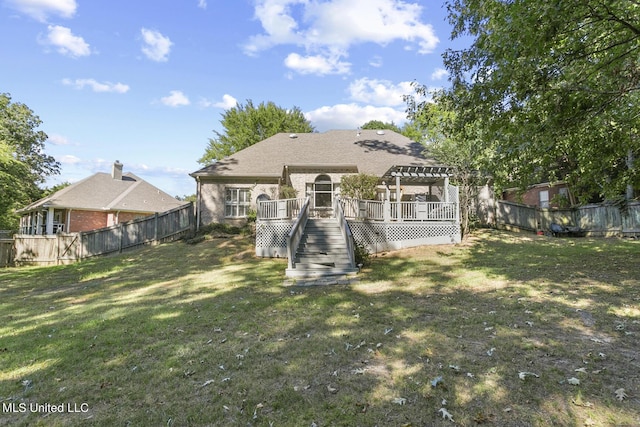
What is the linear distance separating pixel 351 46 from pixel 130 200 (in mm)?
20762

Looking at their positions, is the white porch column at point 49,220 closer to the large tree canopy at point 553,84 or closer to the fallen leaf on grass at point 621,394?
the large tree canopy at point 553,84

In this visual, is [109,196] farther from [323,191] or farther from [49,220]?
[323,191]

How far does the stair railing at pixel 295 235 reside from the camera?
9.88m

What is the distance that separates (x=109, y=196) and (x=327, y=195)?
1898 centimetres

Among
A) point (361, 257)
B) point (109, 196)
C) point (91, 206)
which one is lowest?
point (361, 257)

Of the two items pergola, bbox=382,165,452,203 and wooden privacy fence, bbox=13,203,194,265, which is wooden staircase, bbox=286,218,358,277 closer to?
pergola, bbox=382,165,452,203

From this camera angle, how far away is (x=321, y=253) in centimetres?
1118

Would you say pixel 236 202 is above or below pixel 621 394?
above

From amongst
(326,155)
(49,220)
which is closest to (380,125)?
(326,155)

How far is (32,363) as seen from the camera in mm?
4266

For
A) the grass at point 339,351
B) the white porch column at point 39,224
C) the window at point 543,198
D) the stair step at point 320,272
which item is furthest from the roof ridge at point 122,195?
the window at point 543,198

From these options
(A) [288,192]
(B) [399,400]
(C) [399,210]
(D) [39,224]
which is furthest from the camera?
(D) [39,224]

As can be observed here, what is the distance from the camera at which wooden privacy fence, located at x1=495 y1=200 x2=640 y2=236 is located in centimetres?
1477

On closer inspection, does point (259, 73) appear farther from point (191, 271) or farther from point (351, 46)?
point (191, 271)
